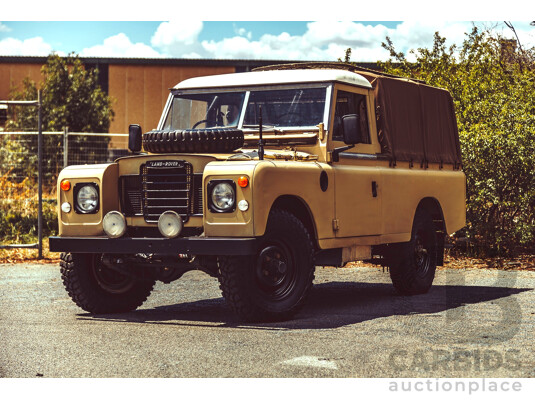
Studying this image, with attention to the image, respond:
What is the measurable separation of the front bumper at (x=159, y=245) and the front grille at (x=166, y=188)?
1.25 feet

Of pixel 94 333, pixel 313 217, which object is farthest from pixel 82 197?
pixel 313 217

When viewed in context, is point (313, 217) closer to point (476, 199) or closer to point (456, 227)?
point (456, 227)

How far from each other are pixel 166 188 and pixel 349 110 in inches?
93.5

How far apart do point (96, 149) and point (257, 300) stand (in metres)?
11.5

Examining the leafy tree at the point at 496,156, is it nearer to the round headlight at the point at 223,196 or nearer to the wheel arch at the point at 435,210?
the wheel arch at the point at 435,210

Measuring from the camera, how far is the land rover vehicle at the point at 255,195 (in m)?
8.30

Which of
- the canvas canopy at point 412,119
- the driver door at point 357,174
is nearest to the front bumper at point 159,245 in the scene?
the driver door at point 357,174

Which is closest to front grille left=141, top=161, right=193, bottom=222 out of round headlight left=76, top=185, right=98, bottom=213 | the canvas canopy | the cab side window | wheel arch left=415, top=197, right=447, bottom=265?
round headlight left=76, top=185, right=98, bottom=213

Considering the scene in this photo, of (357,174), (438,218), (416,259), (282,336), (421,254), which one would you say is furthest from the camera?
(438,218)

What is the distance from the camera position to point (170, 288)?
11766mm

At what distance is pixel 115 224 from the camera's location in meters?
8.82

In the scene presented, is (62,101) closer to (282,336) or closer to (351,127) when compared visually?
(351,127)

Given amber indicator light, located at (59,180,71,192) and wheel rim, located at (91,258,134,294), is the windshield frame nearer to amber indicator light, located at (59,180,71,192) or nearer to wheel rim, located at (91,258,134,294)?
amber indicator light, located at (59,180,71,192)

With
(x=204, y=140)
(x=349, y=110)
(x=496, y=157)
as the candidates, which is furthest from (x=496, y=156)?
(x=204, y=140)
